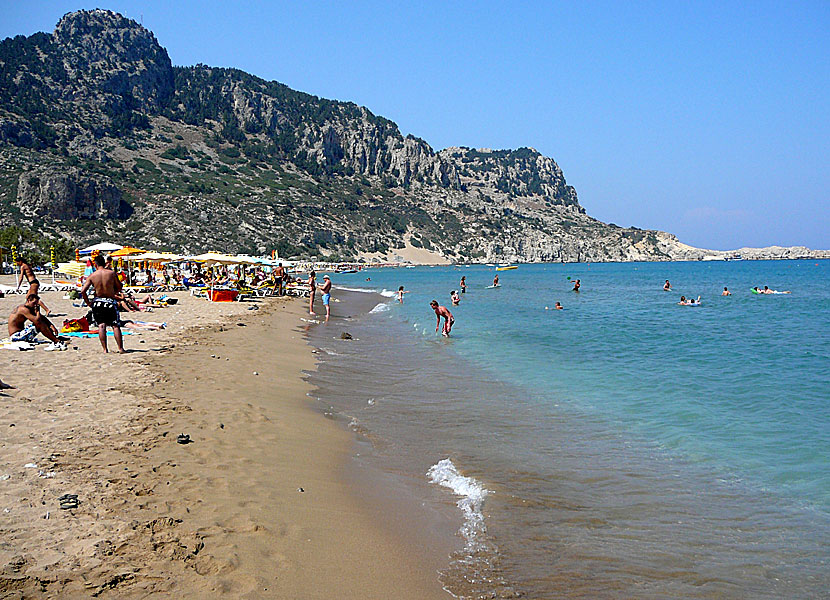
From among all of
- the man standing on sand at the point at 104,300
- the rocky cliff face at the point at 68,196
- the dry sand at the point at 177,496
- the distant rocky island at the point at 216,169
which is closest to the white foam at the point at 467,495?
the dry sand at the point at 177,496

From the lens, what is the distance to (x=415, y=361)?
14.1 metres

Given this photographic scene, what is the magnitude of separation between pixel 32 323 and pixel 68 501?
759 cm

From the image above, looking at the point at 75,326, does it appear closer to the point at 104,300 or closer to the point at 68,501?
the point at 104,300

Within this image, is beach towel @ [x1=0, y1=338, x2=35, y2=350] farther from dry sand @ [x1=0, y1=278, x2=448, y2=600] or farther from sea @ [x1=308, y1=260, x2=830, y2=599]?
sea @ [x1=308, y1=260, x2=830, y2=599]

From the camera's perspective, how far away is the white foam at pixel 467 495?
4.94 m

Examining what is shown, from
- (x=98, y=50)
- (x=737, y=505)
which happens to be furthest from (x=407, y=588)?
(x=98, y=50)

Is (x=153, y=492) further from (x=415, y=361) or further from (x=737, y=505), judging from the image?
(x=415, y=361)

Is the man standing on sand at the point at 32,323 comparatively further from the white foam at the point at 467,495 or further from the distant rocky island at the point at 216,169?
the distant rocky island at the point at 216,169

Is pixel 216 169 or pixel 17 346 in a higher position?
pixel 216 169

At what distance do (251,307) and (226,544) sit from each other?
21.6 m

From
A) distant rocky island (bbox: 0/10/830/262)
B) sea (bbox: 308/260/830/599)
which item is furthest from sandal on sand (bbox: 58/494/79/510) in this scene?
distant rocky island (bbox: 0/10/830/262)

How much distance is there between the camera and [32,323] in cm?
1065

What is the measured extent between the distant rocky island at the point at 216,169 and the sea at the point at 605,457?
67.2m

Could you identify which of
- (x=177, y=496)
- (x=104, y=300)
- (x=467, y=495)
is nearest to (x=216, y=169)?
(x=104, y=300)
